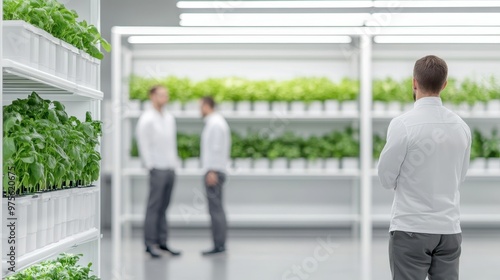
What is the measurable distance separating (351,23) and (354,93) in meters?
0.78

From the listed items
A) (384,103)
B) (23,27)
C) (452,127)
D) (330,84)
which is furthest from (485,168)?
(23,27)

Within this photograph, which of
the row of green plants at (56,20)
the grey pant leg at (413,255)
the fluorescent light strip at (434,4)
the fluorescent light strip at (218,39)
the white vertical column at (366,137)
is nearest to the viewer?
the row of green plants at (56,20)

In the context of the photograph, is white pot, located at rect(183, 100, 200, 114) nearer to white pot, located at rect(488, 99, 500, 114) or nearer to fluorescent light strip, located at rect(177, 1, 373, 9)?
fluorescent light strip, located at rect(177, 1, 373, 9)

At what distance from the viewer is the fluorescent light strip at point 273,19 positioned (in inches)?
280

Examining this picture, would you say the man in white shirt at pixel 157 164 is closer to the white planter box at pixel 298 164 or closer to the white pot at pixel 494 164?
the white planter box at pixel 298 164

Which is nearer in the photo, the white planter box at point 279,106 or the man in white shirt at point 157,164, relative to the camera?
the man in white shirt at point 157,164

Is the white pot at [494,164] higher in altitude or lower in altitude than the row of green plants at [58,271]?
higher

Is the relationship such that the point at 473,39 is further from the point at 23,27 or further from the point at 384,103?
the point at 23,27

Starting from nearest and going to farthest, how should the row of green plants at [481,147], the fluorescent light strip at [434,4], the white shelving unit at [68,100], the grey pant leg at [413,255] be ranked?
the white shelving unit at [68,100] < the grey pant leg at [413,255] < the fluorescent light strip at [434,4] < the row of green plants at [481,147]

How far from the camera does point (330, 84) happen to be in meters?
7.72

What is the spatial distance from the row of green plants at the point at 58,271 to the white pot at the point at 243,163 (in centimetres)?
449

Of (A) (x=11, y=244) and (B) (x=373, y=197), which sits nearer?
(A) (x=11, y=244)

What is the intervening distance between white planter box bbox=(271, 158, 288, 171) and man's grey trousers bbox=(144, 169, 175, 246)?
4.39 feet

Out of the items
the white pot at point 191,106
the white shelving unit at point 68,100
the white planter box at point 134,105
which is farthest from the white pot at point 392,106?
the white shelving unit at point 68,100
